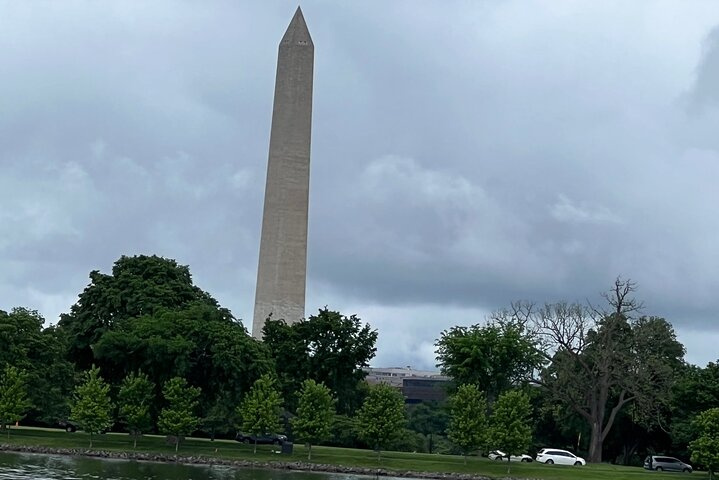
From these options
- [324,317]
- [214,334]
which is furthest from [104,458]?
[324,317]

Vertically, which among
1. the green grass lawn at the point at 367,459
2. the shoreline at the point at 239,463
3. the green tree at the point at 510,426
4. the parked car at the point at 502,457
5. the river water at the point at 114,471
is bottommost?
the river water at the point at 114,471

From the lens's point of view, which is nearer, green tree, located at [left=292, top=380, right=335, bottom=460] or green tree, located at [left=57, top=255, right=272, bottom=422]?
green tree, located at [left=292, top=380, right=335, bottom=460]

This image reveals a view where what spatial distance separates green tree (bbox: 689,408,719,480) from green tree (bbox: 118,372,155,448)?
3040 cm

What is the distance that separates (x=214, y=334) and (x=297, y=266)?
562 inches

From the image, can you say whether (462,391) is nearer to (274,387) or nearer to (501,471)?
(501,471)

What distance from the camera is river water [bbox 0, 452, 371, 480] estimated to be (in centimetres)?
4447

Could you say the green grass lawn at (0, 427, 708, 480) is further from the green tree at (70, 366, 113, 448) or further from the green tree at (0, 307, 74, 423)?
the green tree at (0, 307, 74, 423)

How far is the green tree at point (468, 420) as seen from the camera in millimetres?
63906

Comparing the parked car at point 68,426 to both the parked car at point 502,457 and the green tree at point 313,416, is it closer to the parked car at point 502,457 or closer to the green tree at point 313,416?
the green tree at point 313,416

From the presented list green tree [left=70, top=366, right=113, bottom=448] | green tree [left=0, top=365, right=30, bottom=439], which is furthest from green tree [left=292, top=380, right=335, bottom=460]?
green tree [left=0, top=365, right=30, bottom=439]

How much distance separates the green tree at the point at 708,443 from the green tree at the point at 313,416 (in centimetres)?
2020

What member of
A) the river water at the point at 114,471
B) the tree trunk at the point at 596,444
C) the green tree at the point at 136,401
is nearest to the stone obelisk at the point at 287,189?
the green tree at the point at 136,401

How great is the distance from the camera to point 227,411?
6988 cm

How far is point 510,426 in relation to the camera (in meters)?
63.6
